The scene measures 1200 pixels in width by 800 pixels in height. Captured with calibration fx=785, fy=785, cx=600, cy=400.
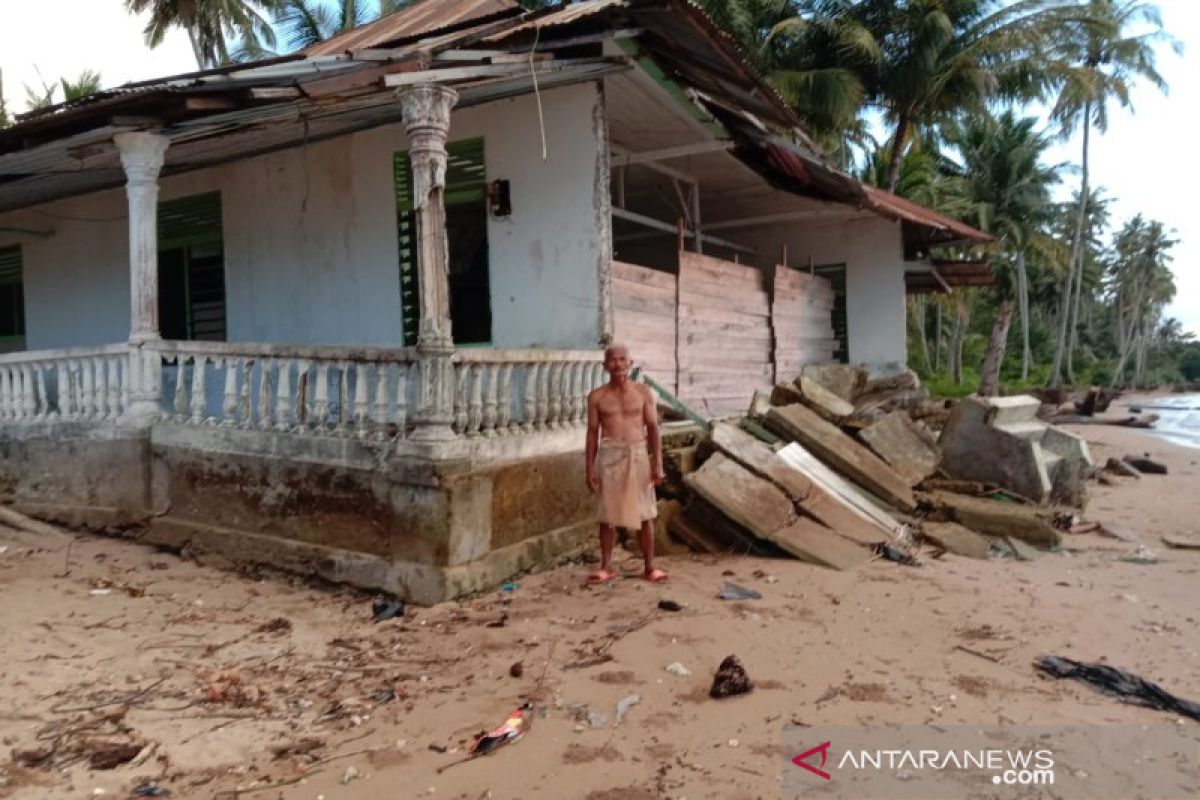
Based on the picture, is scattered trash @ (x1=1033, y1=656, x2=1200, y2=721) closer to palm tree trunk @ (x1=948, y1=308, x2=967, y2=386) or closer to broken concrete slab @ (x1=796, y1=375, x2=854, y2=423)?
broken concrete slab @ (x1=796, y1=375, x2=854, y2=423)

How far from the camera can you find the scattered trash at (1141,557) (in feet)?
20.0

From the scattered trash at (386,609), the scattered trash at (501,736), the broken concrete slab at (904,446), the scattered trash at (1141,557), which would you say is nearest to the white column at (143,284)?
the scattered trash at (386,609)

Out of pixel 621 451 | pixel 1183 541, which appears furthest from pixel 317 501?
pixel 1183 541

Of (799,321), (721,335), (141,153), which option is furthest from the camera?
(799,321)

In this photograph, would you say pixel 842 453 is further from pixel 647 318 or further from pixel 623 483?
pixel 623 483

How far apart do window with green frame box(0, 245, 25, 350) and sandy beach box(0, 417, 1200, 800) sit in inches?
239

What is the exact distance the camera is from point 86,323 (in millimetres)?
9773

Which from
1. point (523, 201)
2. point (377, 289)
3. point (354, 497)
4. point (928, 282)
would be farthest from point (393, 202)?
point (928, 282)

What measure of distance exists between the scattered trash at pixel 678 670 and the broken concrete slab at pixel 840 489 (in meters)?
2.64

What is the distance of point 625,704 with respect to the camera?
357cm

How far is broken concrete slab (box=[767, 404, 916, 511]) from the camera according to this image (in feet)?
22.8

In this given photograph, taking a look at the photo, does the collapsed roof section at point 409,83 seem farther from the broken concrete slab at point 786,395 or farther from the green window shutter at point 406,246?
the broken concrete slab at point 786,395

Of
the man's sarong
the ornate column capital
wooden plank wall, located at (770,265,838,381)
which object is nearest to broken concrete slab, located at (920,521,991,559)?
the man's sarong

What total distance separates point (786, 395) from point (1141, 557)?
129 inches
